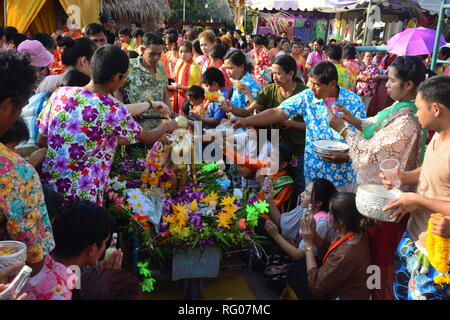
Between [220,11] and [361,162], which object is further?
[220,11]

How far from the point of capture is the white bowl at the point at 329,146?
10.3ft

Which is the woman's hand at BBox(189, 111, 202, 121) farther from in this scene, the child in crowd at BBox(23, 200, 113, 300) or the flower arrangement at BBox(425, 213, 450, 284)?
the flower arrangement at BBox(425, 213, 450, 284)

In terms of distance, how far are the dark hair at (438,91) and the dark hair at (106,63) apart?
1.64m

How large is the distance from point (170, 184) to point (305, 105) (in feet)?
4.15

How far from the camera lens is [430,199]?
2.00 meters

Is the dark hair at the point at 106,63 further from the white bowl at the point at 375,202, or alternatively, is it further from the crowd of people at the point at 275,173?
the white bowl at the point at 375,202

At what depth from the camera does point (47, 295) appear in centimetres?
168

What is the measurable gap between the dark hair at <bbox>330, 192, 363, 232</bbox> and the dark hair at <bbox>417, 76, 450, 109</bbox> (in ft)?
2.59

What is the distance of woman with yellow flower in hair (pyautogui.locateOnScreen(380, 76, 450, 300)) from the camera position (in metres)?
2.00

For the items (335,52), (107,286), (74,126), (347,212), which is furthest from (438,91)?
(335,52)

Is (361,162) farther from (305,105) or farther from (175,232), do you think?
(175,232)

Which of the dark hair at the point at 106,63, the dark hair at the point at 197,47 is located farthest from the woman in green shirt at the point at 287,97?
the dark hair at the point at 197,47

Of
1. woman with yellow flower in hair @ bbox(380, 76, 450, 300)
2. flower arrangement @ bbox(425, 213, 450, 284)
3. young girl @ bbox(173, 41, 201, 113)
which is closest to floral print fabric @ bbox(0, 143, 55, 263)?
woman with yellow flower in hair @ bbox(380, 76, 450, 300)

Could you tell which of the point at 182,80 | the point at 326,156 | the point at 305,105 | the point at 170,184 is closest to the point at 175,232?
the point at 170,184
